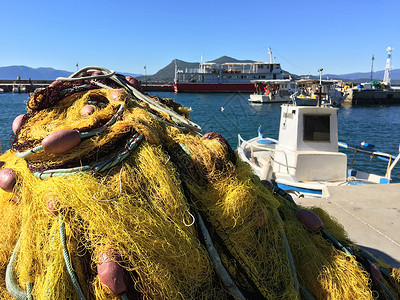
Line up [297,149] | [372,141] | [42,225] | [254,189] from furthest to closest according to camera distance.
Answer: [372,141] → [297,149] → [254,189] → [42,225]

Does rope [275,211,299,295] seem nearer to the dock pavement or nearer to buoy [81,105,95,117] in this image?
buoy [81,105,95,117]

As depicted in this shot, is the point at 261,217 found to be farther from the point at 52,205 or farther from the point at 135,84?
Result: the point at 135,84

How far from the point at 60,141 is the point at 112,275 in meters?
0.94

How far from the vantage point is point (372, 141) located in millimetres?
24203

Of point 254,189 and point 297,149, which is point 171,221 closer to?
point 254,189

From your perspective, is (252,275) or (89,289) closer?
(89,289)

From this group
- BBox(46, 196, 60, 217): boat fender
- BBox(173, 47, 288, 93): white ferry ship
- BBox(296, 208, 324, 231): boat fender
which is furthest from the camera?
BBox(173, 47, 288, 93): white ferry ship

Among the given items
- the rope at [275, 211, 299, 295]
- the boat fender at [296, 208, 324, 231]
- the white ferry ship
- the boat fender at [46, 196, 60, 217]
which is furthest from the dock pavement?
the white ferry ship

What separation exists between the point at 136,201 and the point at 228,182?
675mm

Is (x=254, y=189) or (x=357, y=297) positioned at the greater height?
(x=254, y=189)

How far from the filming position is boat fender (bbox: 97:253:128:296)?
1.68 meters

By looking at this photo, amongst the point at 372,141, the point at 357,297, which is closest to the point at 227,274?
the point at 357,297

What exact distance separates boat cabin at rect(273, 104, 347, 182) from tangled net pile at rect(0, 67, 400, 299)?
587 cm

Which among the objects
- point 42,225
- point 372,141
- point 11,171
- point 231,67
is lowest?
point 372,141
